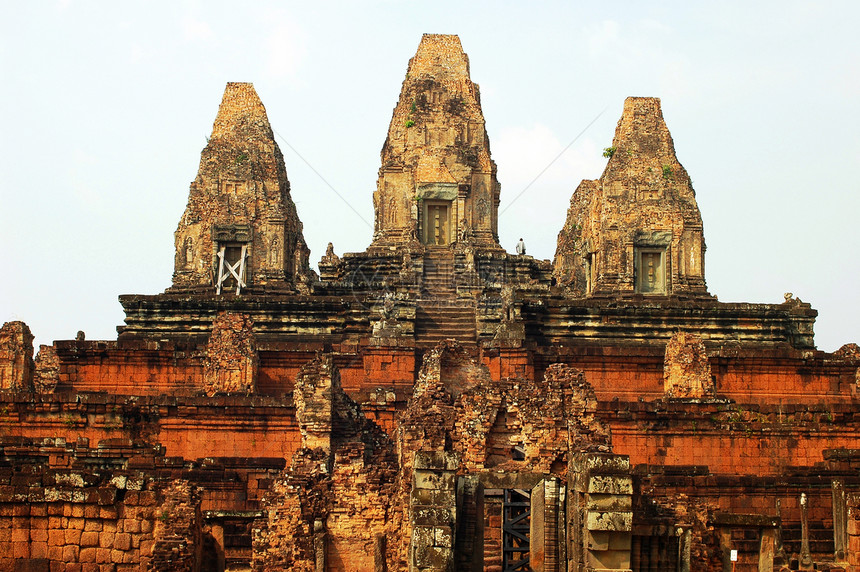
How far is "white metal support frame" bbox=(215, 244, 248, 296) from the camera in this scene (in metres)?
37.2

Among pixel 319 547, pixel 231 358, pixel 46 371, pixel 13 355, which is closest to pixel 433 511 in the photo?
pixel 319 547

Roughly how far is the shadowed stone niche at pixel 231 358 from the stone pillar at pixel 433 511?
11.5 m

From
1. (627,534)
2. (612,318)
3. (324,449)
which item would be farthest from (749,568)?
(612,318)

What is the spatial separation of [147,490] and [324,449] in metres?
2.59

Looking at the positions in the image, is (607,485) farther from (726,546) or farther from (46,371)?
(46,371)

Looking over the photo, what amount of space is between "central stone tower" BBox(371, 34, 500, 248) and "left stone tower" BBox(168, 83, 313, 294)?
266 centimetres

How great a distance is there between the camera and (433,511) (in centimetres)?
1462

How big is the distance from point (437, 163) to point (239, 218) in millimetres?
5570

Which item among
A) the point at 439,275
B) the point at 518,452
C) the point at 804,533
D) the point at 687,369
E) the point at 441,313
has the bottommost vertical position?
the point at 804,533

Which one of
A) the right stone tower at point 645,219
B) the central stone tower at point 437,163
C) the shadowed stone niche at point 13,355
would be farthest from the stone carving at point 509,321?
the shadowed stone niche at point 13,355

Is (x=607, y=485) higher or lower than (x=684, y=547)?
higher

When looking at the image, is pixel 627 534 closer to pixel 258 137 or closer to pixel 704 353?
pixel 704 353

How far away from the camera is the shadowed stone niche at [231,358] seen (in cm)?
2602

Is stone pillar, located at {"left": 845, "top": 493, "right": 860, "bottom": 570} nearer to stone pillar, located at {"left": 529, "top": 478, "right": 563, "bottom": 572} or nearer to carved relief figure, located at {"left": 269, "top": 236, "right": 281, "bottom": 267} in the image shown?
stone pillar, located at {"left": 529, "top": 478, "right": 563, "bottom": 572}
